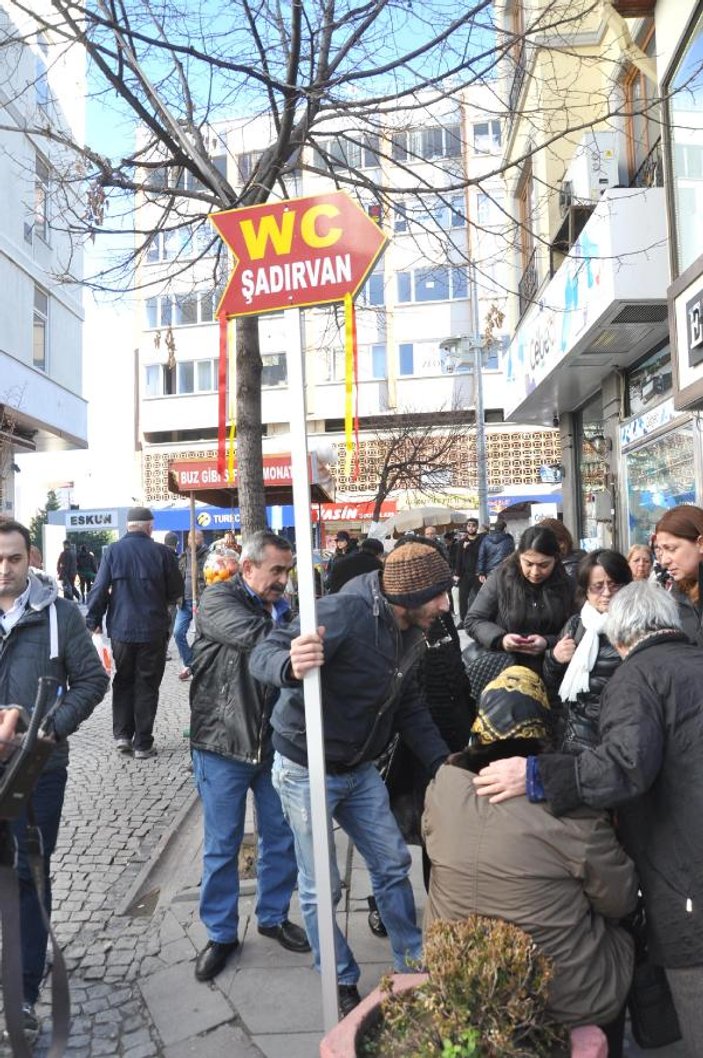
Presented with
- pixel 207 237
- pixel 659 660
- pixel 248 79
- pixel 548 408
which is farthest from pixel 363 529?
pixel 659 660

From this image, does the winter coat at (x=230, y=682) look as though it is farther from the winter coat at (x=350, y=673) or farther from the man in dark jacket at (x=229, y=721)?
Result: the winter coat at (x=350, y=673)

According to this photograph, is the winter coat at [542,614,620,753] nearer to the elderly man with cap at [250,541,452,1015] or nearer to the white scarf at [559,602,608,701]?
the white scarf at [559,602,608,701]

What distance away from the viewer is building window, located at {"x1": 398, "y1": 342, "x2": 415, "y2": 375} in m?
35.7

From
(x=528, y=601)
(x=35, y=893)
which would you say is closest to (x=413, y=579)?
(x=35, y=893)

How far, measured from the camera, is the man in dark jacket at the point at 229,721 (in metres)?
3.59

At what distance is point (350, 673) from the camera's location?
9.84 feet

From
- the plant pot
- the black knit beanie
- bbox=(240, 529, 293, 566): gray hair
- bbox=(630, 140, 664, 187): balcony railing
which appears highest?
bbox=(630, 140, 664, 187): balcony railing

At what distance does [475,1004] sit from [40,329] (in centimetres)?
2508

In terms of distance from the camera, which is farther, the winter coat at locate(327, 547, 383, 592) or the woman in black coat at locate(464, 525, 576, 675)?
the winter coat at locate(327, 547, 383, 592)

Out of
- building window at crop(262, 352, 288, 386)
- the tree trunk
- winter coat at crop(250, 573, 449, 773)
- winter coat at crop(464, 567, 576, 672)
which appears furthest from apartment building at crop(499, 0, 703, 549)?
building window at crop(262, 352, 288, 386)

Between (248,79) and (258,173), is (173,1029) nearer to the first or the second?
(258,173)

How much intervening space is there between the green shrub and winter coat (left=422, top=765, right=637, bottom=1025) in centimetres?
10

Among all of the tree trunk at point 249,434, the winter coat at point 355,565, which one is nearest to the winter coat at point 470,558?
the winter coat at point 355,565

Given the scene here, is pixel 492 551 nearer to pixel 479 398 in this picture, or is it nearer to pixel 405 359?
pixel 479 398
